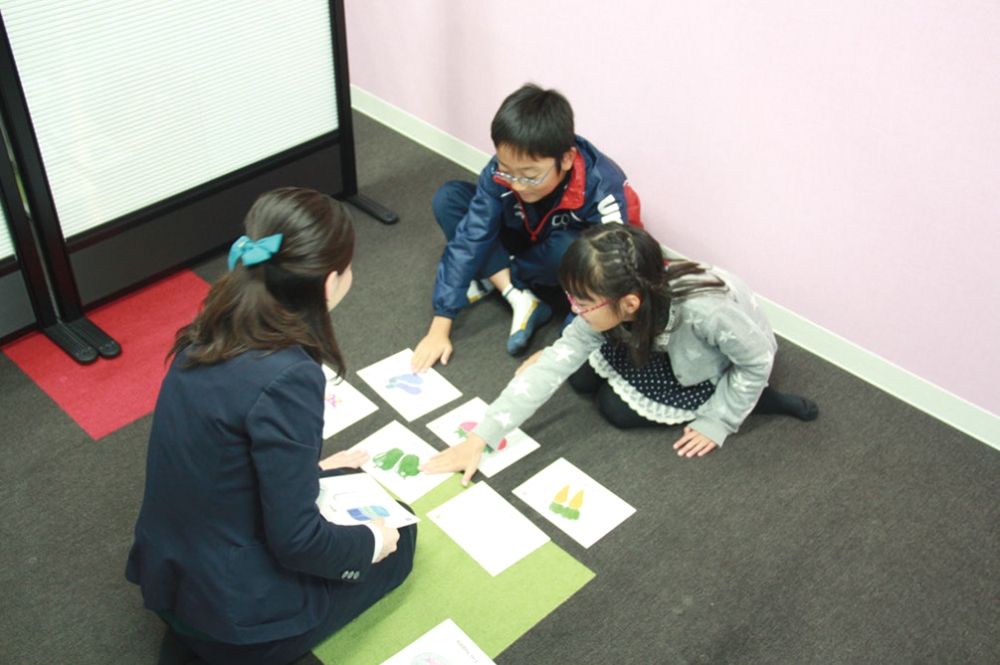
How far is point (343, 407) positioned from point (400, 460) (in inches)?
10.1

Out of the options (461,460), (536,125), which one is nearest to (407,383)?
(461,460)

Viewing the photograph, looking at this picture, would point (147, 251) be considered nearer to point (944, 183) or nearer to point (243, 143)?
point (243, 143)

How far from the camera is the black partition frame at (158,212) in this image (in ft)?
7.77

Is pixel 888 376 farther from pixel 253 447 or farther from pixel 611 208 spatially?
pixel 253 447

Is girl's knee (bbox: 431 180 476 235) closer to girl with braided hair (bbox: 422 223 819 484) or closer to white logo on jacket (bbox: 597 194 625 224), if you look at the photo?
white logo on jacket (bbox: 597 194 625 224)

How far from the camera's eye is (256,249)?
1357 millimetres

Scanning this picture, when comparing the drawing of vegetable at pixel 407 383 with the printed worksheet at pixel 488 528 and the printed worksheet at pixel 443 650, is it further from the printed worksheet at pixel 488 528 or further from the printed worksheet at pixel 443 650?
the printed worksheet at pixel 443 650

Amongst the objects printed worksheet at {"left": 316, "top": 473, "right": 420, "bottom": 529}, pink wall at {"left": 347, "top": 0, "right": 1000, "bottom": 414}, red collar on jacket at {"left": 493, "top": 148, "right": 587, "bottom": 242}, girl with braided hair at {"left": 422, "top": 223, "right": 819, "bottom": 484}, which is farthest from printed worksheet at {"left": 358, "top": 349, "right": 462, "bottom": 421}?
pink wall at {"left": 347, "top": 0, "right": 1000, "bottom": 414}

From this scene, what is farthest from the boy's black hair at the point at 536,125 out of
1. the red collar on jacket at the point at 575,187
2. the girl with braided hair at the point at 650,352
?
the girl with braided hair at the point at 650,352

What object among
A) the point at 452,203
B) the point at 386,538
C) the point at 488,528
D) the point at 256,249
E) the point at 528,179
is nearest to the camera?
the point at 256,249

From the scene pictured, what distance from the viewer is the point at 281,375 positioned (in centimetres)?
138

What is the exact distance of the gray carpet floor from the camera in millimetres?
1879

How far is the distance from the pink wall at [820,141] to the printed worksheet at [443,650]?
4.73ft

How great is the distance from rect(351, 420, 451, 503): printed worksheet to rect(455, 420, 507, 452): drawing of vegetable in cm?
8
